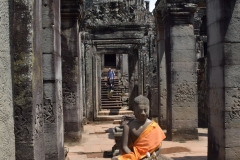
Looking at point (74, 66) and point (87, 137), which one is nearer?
point (74, 66)

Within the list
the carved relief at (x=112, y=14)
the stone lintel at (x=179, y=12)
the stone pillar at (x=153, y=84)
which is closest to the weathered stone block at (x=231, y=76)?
the stone lintel at (x=179, y=12)

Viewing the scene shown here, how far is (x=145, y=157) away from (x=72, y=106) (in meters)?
5.29

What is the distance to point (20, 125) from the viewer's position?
13.4ft

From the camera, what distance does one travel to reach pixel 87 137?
1094 cm

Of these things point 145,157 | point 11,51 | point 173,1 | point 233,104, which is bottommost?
point 145,157

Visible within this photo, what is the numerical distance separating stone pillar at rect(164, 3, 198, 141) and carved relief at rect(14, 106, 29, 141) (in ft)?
20.8

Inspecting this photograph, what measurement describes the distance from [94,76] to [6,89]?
1224 cm

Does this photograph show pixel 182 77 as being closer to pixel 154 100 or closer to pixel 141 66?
pixel 154 100

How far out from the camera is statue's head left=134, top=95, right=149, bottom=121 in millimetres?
4652

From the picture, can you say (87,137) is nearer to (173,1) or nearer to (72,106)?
Answer: (72,106)

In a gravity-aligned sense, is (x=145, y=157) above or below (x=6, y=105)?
below

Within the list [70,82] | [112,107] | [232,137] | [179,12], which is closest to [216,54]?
[232,137]

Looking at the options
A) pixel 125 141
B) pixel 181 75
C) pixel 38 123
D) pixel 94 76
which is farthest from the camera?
pixel 94 76

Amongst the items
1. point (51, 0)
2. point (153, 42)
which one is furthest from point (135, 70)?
point (51, 0)
